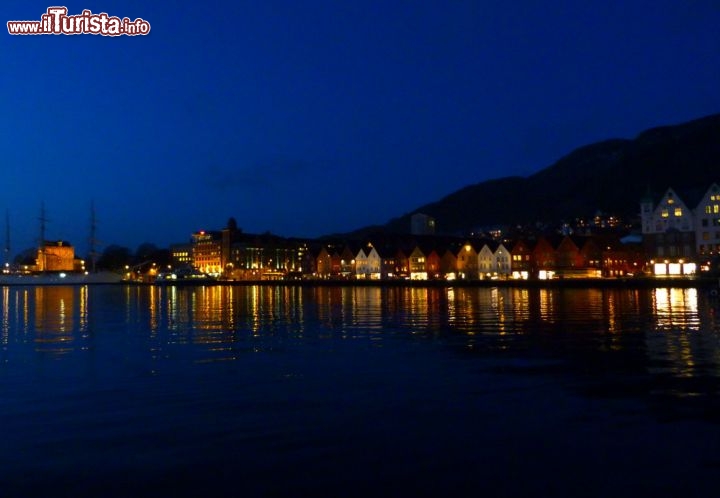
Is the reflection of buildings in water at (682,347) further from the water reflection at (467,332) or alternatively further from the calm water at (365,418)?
the calm water at (365,418)

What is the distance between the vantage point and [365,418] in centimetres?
1362

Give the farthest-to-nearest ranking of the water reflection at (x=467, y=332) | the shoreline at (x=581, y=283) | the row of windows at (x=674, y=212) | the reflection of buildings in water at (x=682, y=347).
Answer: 1. the row of windows at (x=674, y=212)
2. the shoreline at (x=581, y=283)
3. the water reflection at (x=467, y=332)
4. the reflection of buildings in water at (x=682, y=347)

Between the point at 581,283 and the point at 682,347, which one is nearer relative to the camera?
the point at 682,347

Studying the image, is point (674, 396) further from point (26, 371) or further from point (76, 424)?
point (26, 371)

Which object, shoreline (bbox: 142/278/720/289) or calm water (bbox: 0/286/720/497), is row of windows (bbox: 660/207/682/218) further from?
calm water (bbox: 0/286/720/497)

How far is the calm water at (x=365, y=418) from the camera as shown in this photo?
981 centimetres

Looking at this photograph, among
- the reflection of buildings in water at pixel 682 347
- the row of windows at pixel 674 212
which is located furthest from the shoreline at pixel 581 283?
the reflection of buildings in water at pixel 682 347

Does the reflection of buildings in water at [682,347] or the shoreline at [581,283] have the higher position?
the shoreline at [581,283]

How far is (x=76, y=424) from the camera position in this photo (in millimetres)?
13352

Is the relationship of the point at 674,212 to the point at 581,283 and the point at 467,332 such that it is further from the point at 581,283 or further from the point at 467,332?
the point at 467,332

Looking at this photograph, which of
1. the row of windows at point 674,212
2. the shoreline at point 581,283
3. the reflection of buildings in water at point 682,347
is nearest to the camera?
the reflection of buildings in water at point 682,347

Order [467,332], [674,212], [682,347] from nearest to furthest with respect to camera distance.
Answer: [682,347]
[467,332]
[674,212]

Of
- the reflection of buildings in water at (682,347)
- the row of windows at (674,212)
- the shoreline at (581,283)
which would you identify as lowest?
the reflection of buildings in water at (682,347)

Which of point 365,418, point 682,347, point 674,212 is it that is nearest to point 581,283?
point 674,212
